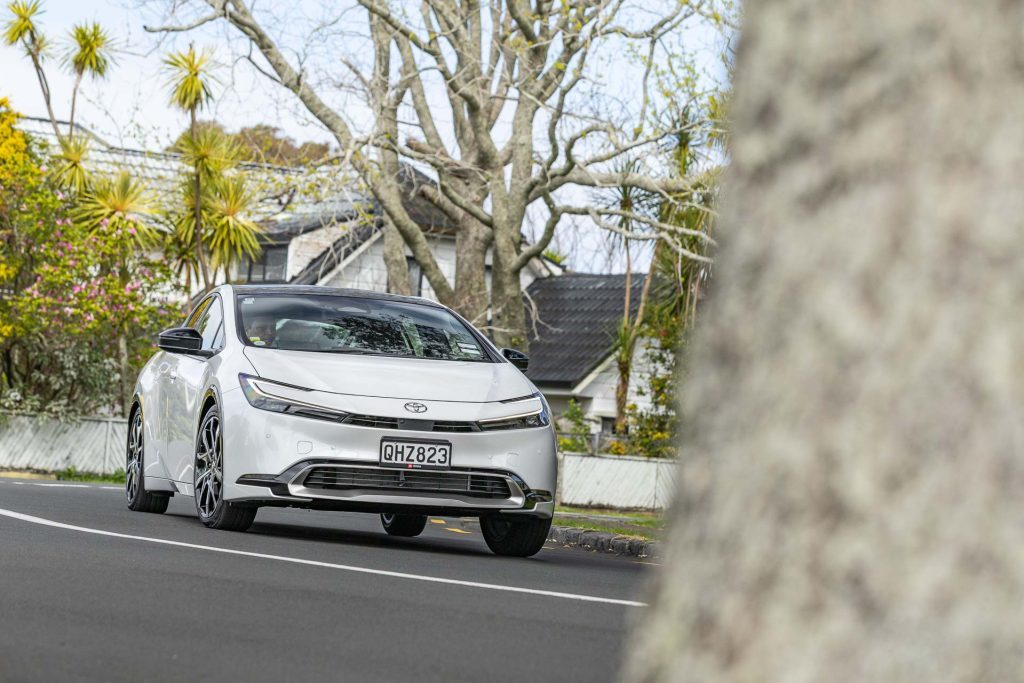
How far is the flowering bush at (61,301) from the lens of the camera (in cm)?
2709

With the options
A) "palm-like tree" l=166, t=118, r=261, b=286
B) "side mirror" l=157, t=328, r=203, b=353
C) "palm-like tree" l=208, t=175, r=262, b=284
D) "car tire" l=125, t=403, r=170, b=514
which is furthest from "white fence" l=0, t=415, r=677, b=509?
"side mirror" l=157, t=328, r=203, b=353

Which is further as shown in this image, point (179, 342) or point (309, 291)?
point (309, 291)

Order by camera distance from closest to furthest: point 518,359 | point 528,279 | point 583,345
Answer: point 518,359 → point 583,345 → point 528,279

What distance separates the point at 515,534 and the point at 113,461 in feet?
61.2

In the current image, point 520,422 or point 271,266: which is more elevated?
point 271,266

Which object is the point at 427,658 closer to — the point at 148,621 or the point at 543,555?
the point at 148,621

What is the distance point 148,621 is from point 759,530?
4.20 m

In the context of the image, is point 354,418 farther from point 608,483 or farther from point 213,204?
point 213,204

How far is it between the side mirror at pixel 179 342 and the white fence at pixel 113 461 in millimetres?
17251

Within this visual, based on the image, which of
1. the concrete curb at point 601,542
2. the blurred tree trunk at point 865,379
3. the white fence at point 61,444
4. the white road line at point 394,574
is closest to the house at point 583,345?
the white fence at point 61,444

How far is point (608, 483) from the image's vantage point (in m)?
28.3

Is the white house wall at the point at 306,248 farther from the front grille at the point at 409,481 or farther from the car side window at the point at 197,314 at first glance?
the front grille at the point at 409,481

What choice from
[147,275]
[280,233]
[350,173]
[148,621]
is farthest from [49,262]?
[148,621]

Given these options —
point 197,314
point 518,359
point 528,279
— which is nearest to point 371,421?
point 518,359
